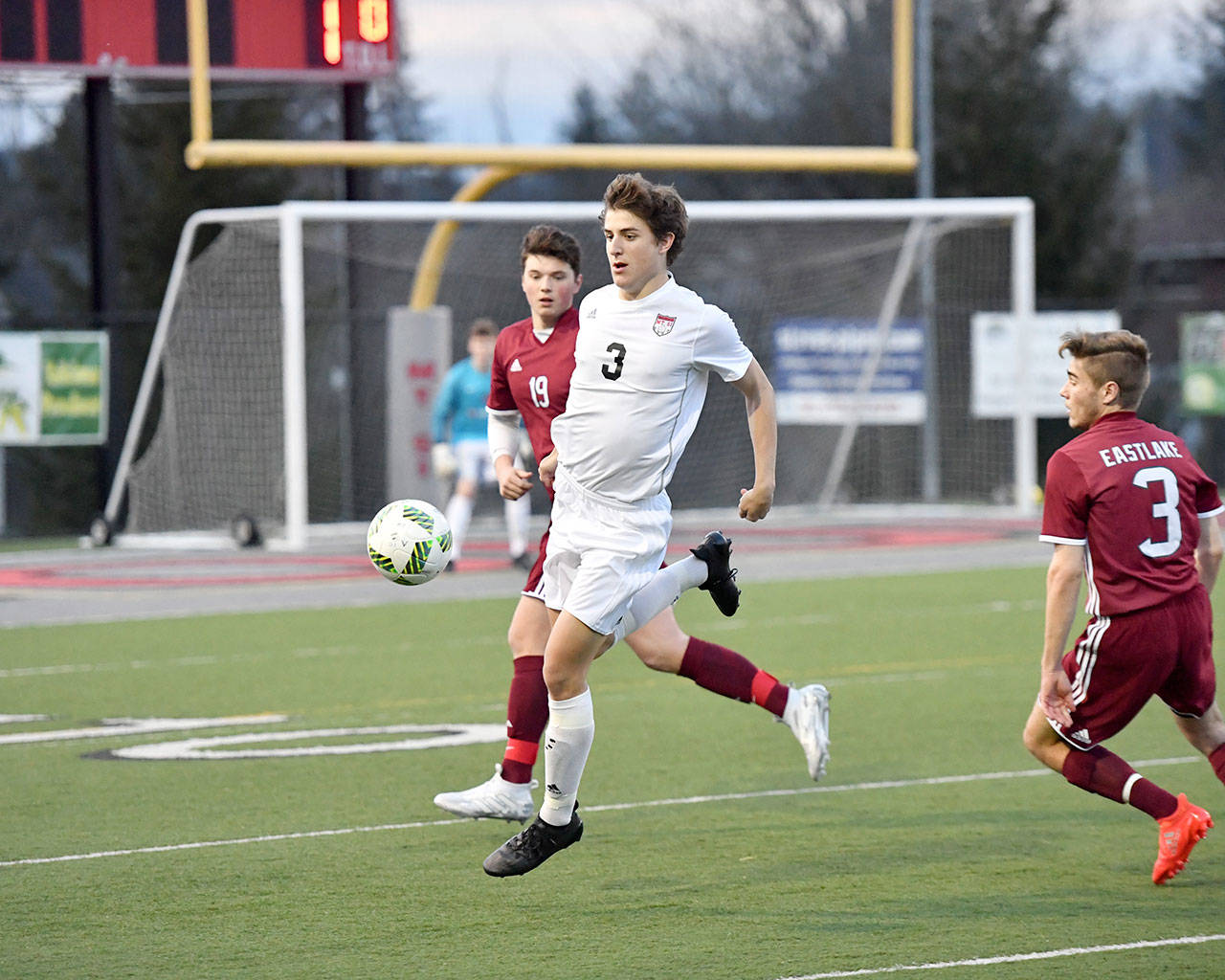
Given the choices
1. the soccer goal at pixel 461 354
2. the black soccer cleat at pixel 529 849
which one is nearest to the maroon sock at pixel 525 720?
the black soccer cleat at pixel 529 849

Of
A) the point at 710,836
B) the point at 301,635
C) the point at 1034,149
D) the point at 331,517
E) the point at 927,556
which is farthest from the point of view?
the point at 1034,149

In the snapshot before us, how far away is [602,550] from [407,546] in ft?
3.54

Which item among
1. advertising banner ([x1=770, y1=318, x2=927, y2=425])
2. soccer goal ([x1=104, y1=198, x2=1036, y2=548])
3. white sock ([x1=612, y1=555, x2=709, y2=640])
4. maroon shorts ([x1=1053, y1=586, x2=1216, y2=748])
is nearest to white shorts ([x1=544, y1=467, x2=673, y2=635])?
white sock ([x1=612, y1=555, x2=709, y2=640])

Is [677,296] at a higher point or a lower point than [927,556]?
higher

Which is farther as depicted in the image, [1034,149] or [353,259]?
[1034,149]

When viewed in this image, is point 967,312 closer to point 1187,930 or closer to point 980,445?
point 980,445

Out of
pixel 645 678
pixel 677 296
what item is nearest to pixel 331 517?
pixel 645 678

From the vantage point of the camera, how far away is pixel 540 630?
6938 millimetres

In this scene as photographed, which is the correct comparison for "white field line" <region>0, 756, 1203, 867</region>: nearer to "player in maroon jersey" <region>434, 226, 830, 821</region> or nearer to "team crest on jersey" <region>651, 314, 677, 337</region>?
"player in maroon jersey" <region>434, 226, 830, 821</region>

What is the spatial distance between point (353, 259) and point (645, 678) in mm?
12595

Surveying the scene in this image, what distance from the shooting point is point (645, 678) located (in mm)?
11234

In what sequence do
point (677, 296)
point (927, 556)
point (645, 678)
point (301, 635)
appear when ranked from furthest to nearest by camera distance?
point (927, 556) < point (301, 635) < point (645, 678) < point (677, 296)

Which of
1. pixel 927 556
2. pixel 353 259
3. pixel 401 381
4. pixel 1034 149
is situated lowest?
pixel 927 556

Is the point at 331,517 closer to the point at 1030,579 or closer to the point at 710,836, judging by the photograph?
the point at 1030,579
